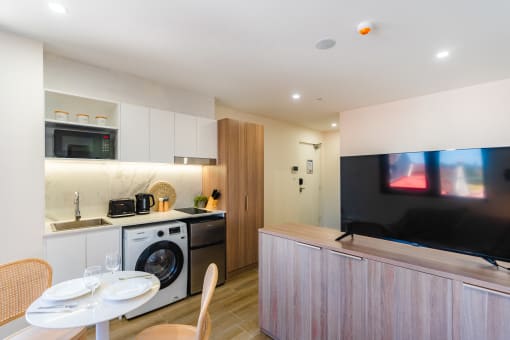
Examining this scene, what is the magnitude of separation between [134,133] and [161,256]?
58.3 inches

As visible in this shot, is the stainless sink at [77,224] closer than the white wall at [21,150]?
No

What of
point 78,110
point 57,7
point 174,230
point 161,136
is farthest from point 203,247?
point 57,7

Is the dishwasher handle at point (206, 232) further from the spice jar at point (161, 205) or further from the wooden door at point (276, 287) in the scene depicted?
the wooden door at point (276, 287)

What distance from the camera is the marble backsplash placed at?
253 cm

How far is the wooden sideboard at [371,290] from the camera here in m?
1.13

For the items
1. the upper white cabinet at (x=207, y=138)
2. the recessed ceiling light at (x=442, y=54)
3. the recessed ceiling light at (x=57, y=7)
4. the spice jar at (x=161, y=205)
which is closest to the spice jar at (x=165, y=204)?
the spice jar at (x=161, y=205)

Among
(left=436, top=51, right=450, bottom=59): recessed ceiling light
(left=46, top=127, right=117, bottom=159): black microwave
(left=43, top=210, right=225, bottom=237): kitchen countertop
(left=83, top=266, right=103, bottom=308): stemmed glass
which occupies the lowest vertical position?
(left=83, top=266, right=103, bottom=308): stemmed glass

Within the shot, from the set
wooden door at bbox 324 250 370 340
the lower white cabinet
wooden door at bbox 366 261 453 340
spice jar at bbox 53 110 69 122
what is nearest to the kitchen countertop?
the lower white cabinet

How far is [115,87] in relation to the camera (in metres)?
2.82

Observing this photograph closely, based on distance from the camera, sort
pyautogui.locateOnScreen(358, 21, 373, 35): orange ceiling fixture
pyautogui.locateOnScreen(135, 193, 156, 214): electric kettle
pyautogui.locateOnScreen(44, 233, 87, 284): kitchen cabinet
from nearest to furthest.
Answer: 1. pyautogui.locateOnScreen(358, 21, 373, 35): orange ceiling fixture
2. pyautogui.locateOnScreen(44, 233, 87, 284): kitchen cabinet
3. pyautogui.locateOnScreen(135, 193, 156, 214): electric kettle

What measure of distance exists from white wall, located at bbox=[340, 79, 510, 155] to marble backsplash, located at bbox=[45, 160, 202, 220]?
3.27 m

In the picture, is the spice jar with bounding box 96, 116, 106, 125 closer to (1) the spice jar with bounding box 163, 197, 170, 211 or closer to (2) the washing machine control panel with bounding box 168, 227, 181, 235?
(1) the spice jar with bounding box 163, 197, 170, 211

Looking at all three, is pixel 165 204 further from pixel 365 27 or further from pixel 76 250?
pixel 365 27

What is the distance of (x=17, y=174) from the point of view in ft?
6.53
